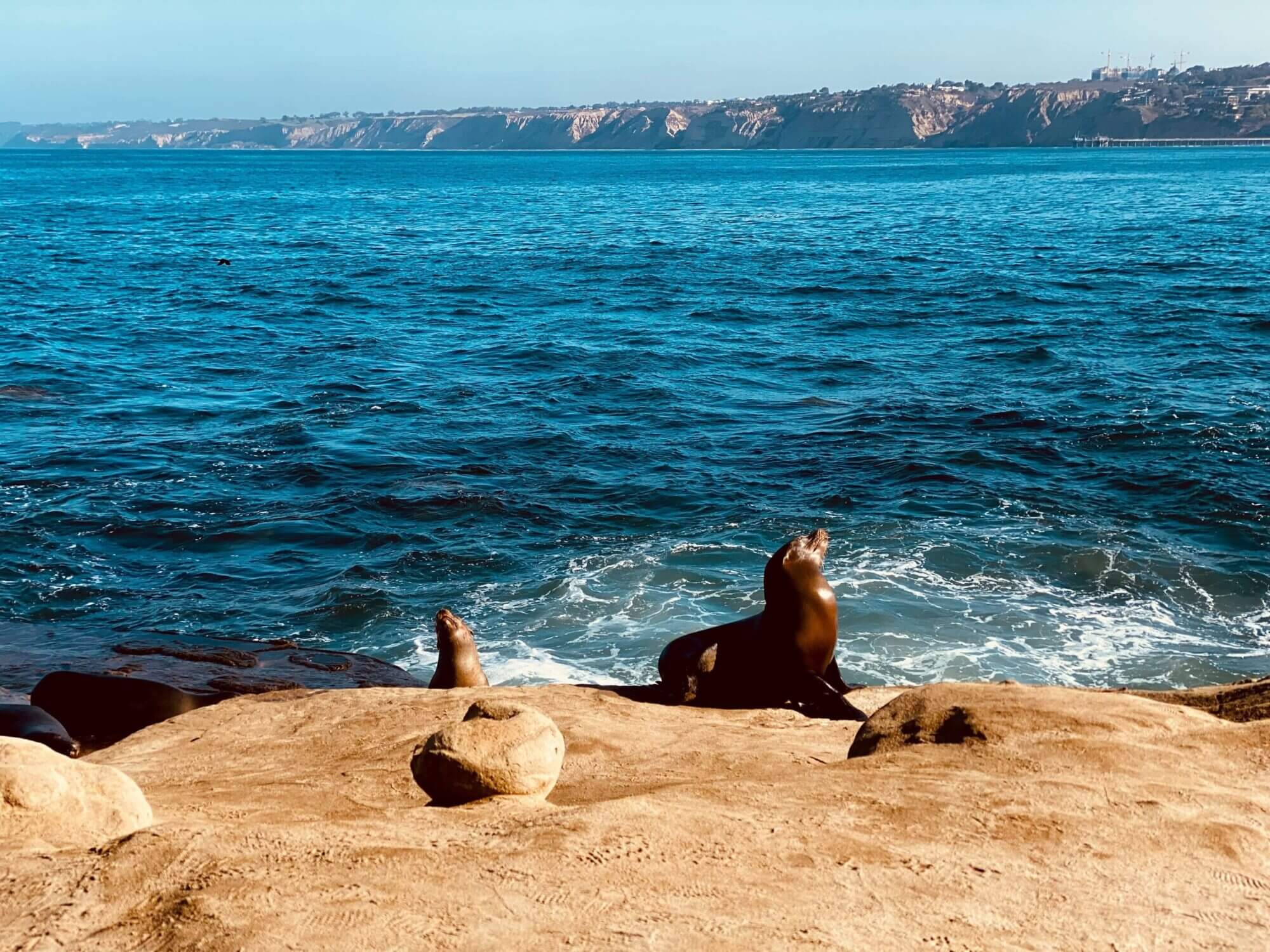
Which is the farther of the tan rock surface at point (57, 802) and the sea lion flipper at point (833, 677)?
the sea lion flipper at point (833, 677)

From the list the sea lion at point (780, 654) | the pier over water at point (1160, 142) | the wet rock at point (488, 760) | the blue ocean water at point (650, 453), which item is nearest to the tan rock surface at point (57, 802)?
the wet rock at point (488, 760)

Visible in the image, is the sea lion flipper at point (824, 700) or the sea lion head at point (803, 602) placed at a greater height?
the sea lion head at point (803, 602)

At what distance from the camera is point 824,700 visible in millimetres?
7348

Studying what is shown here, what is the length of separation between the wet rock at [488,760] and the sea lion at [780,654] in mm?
2865

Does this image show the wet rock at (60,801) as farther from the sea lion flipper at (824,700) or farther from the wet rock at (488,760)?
the sea lion flipper at (824,700)

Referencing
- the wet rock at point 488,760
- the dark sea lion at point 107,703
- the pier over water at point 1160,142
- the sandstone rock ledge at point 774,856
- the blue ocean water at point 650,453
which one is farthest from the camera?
the pier over water at point 1160,142

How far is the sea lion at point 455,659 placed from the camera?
8.51 meters

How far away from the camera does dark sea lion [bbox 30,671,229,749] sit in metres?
8.11

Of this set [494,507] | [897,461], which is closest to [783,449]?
[897,461]

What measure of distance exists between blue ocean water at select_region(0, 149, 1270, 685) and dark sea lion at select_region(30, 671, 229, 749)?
231 cm

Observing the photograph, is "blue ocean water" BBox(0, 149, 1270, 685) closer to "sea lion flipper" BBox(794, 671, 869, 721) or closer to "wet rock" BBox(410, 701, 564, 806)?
"sea lion flipper" BBox(794, 671, 869, 721)

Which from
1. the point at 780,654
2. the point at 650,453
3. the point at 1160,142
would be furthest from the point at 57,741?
the point at 1160,142

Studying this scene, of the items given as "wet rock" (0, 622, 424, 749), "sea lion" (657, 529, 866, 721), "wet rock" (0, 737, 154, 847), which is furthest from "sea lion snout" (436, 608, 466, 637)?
"wet rock" (0, 737, 154, 847)

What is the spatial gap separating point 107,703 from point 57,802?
14.0ft
